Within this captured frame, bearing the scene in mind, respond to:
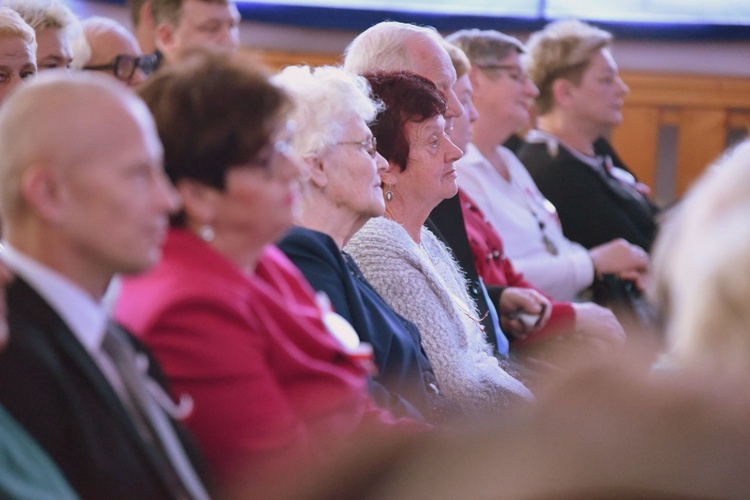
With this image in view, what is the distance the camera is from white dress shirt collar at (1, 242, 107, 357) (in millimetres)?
1309

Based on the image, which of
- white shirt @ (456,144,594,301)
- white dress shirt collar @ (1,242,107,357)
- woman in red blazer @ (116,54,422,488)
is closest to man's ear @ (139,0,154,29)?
white shirt @ (456,144,594,301)

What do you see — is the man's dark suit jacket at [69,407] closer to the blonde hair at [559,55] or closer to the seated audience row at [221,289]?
the seated audience row at [221,289]

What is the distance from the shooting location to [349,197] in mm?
2295

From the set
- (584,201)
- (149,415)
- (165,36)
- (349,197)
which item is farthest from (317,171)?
(584,201)

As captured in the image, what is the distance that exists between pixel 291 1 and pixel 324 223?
345 cm

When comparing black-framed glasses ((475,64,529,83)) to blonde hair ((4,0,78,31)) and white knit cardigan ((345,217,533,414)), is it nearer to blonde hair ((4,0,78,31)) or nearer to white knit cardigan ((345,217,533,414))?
blonde hair ((4,0,78,31))

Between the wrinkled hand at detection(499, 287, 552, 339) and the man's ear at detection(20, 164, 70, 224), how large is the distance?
206 cm

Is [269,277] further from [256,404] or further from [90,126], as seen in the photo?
[90,126]

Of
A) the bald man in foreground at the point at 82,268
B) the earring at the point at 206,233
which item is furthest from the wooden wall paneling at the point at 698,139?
the bald man in foreground at the point at 82,268

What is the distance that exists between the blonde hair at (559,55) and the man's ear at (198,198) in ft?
11.1

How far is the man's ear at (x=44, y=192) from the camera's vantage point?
1.28 metres

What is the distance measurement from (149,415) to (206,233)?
10.9 inches

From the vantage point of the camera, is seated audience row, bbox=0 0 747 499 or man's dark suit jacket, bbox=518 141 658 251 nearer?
→ seated audience row, bbox=0 0 747 499

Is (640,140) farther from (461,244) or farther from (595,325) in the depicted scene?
(461,244)
